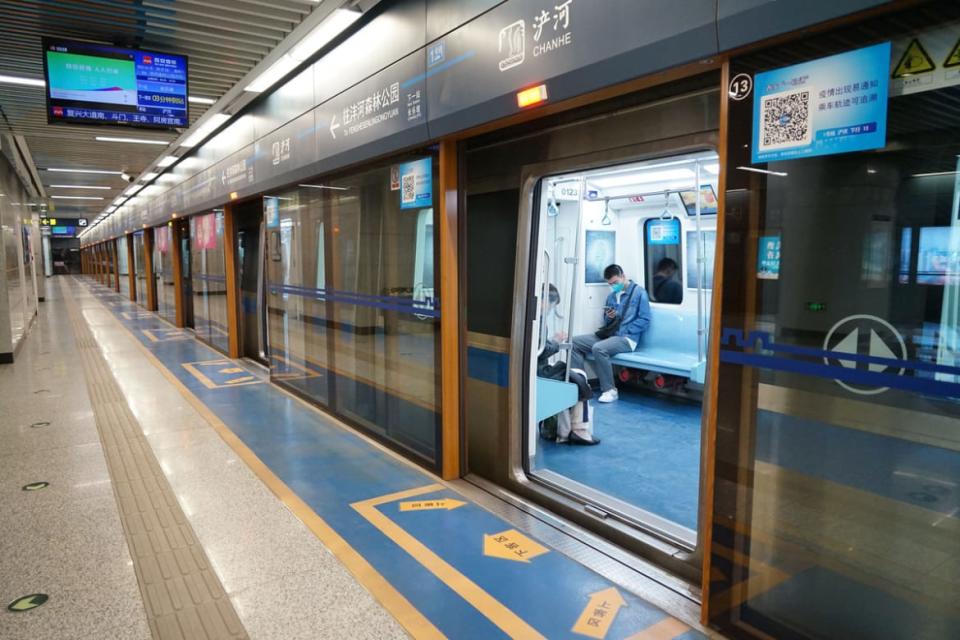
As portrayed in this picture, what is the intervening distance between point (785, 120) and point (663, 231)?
505cm

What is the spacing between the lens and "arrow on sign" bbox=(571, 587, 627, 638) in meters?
2.45

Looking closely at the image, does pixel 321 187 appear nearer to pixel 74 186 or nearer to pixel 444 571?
pixel 444 571

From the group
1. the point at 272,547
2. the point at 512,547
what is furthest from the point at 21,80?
the point at 512,547

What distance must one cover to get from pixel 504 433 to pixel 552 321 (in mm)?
2271

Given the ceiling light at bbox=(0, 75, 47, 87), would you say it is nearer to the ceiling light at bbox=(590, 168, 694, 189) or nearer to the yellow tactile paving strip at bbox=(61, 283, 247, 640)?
the yellow tactile paving strip at bbox=(61, 283, 247, 640)

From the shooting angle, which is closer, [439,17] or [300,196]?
[439,17]

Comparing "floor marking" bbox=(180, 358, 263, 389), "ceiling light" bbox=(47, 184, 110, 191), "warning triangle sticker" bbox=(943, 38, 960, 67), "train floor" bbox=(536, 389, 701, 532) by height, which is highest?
"ceiling light" bbox=(47, 184, 110, 191)

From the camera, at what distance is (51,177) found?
48.4 feet

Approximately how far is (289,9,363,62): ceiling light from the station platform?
3.29 m

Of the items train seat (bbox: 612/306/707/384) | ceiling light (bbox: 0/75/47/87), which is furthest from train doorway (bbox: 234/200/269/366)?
train seat (bbox: 612/306/707/384)

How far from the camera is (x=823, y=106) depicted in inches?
76.1

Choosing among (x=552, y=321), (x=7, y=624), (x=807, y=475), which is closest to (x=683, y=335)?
(x=552, y=321)

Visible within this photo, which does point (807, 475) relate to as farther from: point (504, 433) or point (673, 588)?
point (504, 433)

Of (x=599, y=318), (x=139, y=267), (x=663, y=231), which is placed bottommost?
(x=599, y=318)
